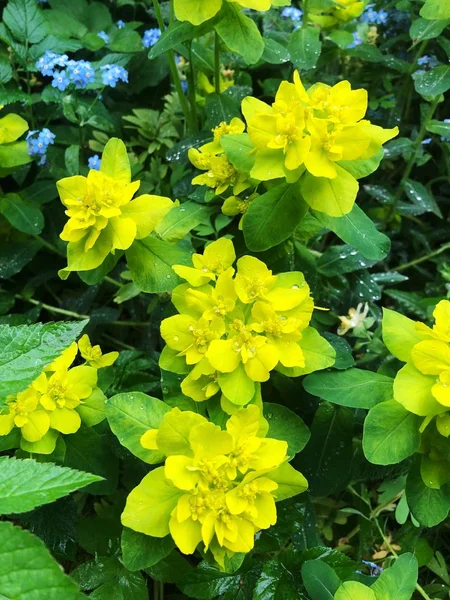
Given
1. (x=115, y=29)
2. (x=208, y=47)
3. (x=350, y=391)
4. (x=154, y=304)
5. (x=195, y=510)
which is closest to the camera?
(x=195, y=510)

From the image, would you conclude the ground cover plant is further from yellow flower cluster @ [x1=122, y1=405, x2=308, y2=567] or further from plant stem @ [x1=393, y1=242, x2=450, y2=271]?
plant stem @ [x1=393, y1=242, x2=450, y2=271]

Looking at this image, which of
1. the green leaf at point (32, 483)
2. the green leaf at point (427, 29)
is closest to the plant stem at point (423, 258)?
the green leaf at point (427, 29)

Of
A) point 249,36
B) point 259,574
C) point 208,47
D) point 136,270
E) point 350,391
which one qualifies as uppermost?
point 249,36

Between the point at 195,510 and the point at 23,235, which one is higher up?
the point at 195,510

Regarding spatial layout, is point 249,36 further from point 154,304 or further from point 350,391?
point 350,391

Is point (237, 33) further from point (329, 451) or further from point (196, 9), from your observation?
point (329, 451)

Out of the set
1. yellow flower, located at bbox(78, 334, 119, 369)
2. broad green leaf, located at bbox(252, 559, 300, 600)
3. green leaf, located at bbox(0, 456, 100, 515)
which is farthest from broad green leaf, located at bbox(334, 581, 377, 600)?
yellow flower, located at bbox(78, 334, 119, 369)

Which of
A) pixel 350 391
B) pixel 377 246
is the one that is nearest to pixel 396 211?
pixel 377 246

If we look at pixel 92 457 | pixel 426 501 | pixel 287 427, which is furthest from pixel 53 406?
pixel 426 501
